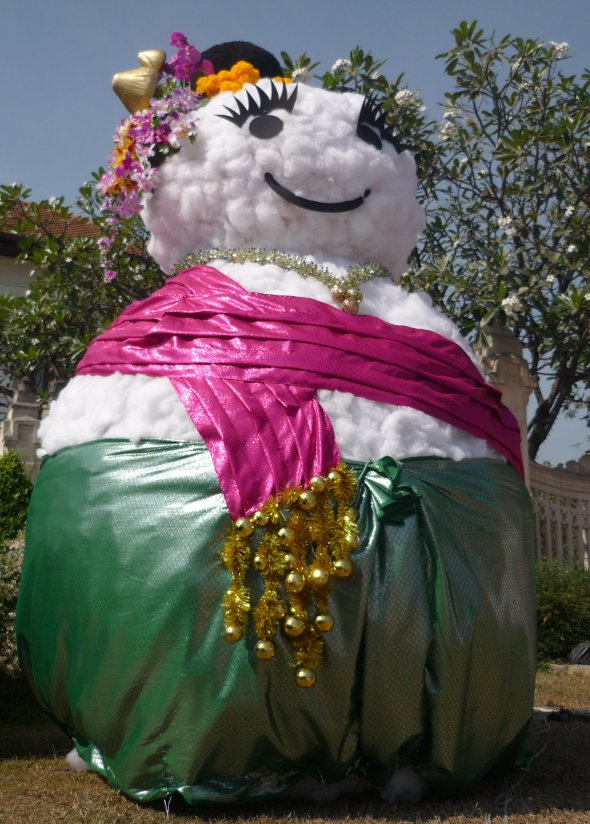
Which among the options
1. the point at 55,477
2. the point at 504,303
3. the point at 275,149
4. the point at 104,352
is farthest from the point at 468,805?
the point at 504,303

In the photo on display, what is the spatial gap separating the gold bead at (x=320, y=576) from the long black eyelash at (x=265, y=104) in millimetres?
1821

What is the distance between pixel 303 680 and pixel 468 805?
75cm

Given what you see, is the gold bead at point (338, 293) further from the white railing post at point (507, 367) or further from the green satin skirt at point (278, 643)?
the white railing post at point (507, 367)

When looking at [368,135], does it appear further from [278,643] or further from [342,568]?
[278,643]

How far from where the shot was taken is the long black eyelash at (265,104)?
11.9ft

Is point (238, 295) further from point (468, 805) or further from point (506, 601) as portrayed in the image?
point (468, 805)

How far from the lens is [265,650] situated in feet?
8.90

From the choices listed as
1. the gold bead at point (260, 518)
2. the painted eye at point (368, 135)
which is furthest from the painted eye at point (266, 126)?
the gold bead at point (260, 518)

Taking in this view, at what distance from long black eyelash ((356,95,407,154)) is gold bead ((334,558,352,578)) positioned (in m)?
1.84

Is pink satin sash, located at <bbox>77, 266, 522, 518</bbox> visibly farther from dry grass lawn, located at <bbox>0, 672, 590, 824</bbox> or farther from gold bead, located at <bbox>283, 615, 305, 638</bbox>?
dry grass lawn, located at <bbox>0, 672, 590, 824</bbox>

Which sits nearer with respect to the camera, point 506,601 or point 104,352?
point 506,601

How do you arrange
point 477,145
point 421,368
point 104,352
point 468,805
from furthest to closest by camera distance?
point 477,145 < point 104,352 < point 421,368 < point 468,805

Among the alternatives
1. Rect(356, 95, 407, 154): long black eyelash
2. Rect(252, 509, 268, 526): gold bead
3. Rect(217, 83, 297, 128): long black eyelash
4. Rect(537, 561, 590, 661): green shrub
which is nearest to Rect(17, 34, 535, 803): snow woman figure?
Rect(252, 509, 268, 526): gold bead

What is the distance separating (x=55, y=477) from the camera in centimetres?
327
